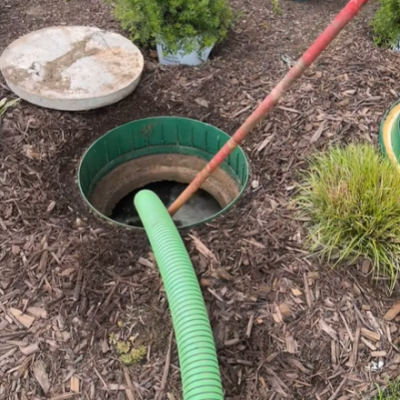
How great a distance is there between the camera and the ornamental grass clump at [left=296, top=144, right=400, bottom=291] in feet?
7.86

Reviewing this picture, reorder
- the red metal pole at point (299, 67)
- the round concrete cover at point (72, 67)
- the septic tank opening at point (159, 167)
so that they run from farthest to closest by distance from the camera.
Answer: the septic tank opening at point (159, 167) < the round concrete cover at point (72, 67) < the red metal pole at point (299, 67)

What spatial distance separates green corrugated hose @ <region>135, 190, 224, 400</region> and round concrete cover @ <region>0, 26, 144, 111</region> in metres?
1.28

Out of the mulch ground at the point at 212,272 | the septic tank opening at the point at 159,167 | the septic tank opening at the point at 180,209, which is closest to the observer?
the mulch ground at the point at 212,272

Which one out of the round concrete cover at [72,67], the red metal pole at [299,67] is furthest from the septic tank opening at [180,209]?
the red metal pole at [299,67]

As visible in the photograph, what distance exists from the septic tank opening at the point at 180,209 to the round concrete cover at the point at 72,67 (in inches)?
35.7

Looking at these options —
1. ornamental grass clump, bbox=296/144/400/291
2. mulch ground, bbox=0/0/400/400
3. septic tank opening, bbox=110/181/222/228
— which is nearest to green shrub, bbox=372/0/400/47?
mulch ground, bbox=0/0/400/400

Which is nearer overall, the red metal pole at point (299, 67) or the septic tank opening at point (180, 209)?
the red metal pole at point (299, 67)

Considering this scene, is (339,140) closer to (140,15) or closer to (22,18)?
(140,15)

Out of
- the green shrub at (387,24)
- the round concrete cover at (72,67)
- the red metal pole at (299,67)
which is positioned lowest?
the round concrete cover at (72,67)

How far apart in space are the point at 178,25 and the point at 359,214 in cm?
200

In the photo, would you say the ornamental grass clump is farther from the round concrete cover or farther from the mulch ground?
the round concrete cover

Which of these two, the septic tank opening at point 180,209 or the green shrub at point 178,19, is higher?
the green shrub at point 178,19

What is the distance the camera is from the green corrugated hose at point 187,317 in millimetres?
1794

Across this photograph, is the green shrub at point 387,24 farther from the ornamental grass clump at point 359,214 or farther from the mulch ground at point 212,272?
the ornamental grass clump at point 359,214
